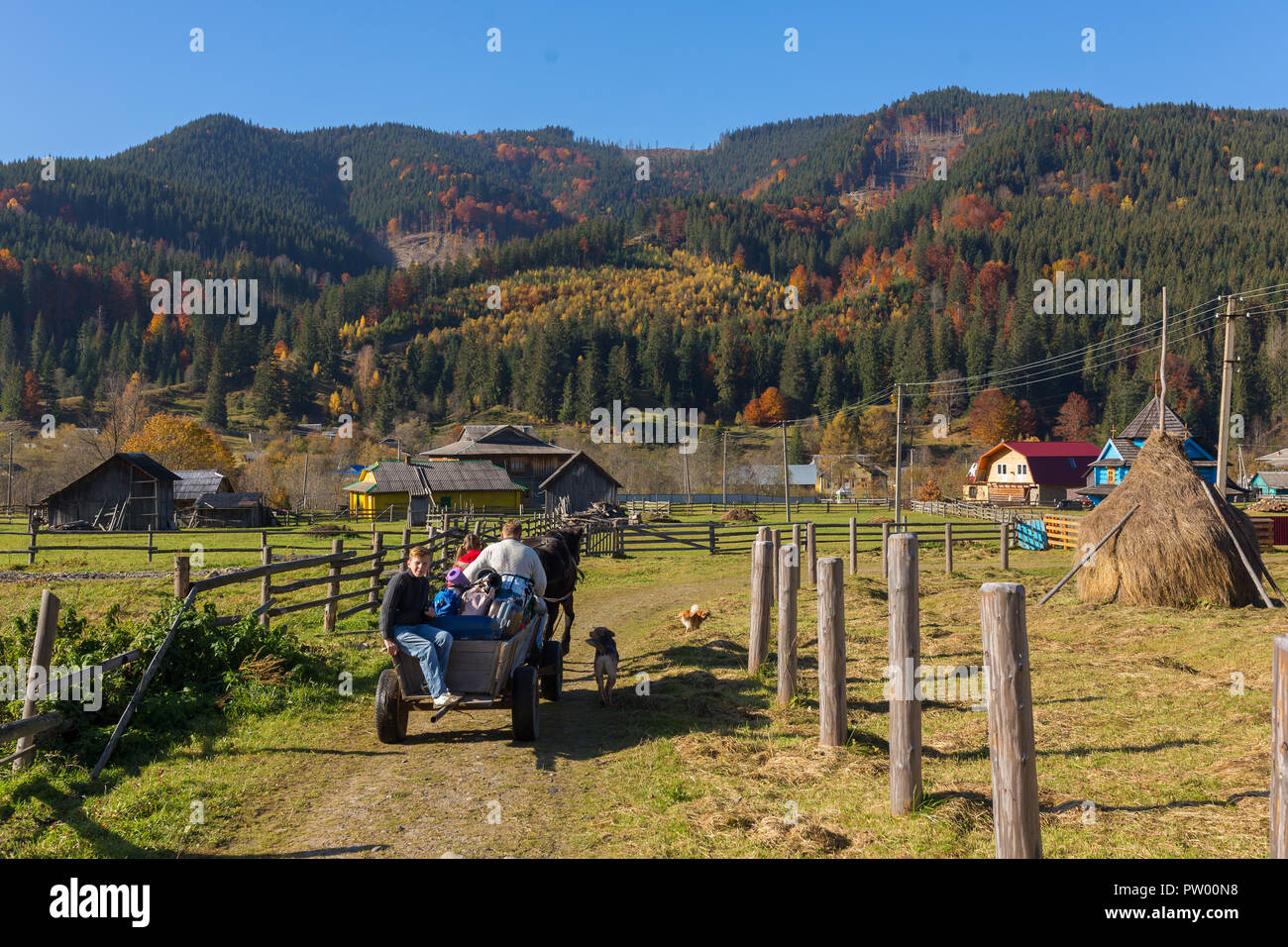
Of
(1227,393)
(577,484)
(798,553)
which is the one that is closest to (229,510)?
(577,484)

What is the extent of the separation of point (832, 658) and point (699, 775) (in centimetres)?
160

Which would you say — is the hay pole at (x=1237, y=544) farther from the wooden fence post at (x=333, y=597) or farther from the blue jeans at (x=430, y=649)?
the wooden fence post at (x=333, y=597)

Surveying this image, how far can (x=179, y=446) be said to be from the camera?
77.5 m

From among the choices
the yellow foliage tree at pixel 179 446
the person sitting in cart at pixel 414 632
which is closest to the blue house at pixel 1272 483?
the person sitting in cart at pixel 414 632

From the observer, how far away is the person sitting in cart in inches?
276

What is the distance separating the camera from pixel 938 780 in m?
6.26

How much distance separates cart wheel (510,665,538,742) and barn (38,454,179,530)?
4953 centimetres

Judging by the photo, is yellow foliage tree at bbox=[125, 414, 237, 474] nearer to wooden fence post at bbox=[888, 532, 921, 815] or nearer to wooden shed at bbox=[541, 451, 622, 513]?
wooden shed at bbox=[541, 451, 622, 513]

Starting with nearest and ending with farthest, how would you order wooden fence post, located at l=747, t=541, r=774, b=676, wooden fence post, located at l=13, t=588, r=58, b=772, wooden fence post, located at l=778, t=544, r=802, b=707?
1. wooden fence post, located at l=13, t=588, r=58, b=772
2. wooden fence post, located at l=778, t=544, r=802, b=707
3. wooden fence post, located at l=747, t=541, r=774, b=676

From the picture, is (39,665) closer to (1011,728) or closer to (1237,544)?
(1011,728)

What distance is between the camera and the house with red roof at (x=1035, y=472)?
77625mm

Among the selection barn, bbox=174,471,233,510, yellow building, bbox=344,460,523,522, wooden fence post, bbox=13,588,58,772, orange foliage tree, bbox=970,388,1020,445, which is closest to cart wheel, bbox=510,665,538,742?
wooden fence post, bbox=13,588,58,772

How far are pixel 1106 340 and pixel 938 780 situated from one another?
13709 cm
